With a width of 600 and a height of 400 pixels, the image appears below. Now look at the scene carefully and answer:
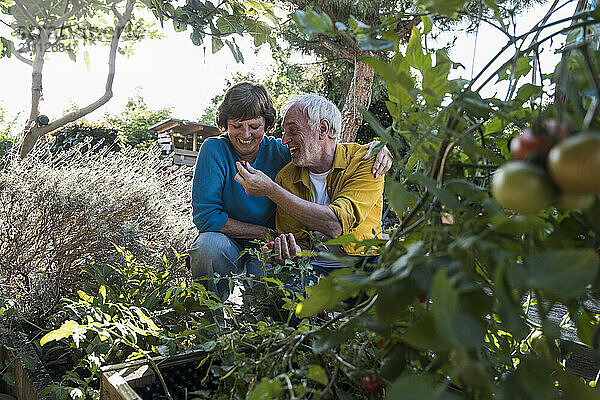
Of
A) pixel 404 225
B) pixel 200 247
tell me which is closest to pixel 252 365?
pixel 404 225

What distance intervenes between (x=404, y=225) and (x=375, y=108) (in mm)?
8474

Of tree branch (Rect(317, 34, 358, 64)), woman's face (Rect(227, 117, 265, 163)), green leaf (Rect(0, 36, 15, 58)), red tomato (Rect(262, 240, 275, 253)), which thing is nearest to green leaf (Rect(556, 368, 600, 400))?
red tomato (Rect(262, 240, 275, 253))

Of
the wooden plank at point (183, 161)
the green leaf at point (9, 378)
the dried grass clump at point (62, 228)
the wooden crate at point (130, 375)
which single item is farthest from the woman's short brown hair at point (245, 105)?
the wooden plank at point (183, 161)

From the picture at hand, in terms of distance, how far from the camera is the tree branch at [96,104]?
365 centimetres

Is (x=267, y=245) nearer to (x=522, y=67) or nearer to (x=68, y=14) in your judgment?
(x=522, y=67)

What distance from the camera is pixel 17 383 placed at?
5.25 feet

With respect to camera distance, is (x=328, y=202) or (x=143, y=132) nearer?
(x=328, y=202)

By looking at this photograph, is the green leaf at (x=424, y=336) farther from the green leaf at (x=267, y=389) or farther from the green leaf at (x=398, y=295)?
the green leaf at (x=267, y=389)

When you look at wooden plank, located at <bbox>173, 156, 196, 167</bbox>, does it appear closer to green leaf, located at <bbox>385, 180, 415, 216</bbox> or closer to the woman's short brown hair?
the woman's short brown hair

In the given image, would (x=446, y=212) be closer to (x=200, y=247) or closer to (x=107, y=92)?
(x=200, y=247)

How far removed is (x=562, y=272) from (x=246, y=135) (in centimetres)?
190

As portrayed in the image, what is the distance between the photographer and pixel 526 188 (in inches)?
8.9

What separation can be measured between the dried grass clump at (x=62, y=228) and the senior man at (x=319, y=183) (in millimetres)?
734

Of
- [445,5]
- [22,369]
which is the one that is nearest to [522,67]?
[445,5]
